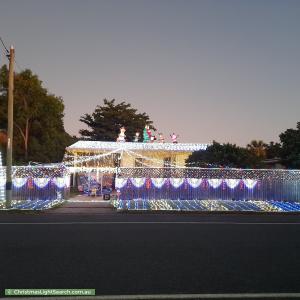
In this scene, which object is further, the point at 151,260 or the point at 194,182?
the point at 194,182

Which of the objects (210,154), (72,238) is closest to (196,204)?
(210,154)

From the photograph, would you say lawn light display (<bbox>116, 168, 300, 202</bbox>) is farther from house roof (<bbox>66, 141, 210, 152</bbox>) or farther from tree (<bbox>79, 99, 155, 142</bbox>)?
tree (<bbox>79, 99, 155, 142</bbox>)

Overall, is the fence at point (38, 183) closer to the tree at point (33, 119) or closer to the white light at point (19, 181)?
the white light at point (19, 181)

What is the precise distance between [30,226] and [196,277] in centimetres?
881

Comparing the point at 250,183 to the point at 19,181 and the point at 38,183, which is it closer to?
the point at 38,183

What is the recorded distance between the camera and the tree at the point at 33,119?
5081 centimetres

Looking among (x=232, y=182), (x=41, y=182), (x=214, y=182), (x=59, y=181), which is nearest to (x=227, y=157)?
(x=232, y=182)

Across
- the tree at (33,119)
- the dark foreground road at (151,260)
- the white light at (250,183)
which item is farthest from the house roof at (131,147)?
the dark foreground road at (151,260)

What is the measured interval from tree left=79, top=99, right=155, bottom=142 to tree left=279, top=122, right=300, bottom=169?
107 ft

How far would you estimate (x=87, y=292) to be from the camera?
21.5 feet

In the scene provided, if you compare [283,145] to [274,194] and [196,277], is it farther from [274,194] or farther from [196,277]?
[196,277]

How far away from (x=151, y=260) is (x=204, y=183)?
21.1 metres

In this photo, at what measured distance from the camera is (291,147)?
140 feet

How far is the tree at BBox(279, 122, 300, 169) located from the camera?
4145 cm
